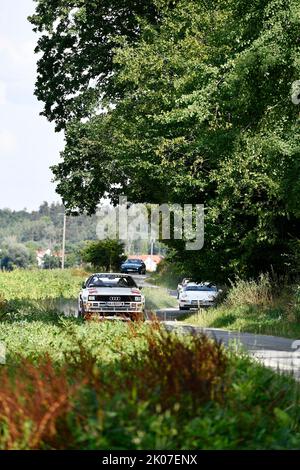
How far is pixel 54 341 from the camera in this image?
14.6 m

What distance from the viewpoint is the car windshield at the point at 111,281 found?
2645 centimetres

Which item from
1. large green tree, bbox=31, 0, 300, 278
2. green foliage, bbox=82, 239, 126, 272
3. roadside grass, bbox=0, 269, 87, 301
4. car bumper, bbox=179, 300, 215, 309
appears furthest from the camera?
green foliage, bbox=82, 239, 126, 272

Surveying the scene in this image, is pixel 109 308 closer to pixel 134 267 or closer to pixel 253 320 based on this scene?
pixel 253 320

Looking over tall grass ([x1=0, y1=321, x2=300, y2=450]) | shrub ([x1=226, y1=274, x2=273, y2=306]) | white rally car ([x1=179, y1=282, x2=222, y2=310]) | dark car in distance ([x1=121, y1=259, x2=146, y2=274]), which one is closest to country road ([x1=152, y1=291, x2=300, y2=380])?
shrub ([x1=226, y1=274, x2=273, y2=306])

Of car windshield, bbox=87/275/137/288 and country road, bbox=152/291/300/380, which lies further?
car windshield, bbox=87/275/137/288

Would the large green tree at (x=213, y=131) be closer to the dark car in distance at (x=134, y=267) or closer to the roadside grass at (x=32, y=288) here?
the roadside grass at (x=32, y=288)

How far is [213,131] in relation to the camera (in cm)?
2334

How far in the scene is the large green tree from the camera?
1872 cm

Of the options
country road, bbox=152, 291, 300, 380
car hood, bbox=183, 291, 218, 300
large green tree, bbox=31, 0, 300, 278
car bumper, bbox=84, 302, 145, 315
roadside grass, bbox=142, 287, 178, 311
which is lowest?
roadside grass, bbox=142, 287, 178, 311

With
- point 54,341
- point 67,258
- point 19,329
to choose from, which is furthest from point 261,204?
point 67,258

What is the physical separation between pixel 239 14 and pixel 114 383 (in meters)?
13.0

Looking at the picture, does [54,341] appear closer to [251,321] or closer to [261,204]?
[251,321]

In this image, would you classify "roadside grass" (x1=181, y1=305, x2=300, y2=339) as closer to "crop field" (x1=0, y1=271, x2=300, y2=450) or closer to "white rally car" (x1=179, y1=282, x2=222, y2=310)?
"white rally car" (x1=179, y1=282, x2=222, y2=310)

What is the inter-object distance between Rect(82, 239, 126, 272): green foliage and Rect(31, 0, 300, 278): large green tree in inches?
1261
